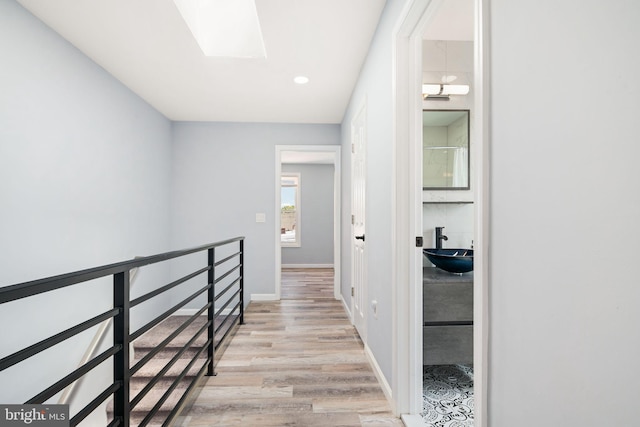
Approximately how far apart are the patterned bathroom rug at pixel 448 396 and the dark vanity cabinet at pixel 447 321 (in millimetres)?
216

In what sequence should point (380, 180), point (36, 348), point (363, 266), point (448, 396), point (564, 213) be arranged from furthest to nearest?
point (363, 266), point (380, 180), point (448, 396), point (36, 348), point (564, 213)

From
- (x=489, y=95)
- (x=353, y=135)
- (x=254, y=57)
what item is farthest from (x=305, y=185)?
(x=489, y=95)

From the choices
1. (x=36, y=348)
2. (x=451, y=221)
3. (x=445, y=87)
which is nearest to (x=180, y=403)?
(x=36, y=348)

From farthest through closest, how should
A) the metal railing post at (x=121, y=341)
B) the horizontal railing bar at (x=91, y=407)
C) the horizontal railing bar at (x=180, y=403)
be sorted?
the horizontal railing bar at (x=180, y=403)
the metal railing post at (x=121, y=341)
the horizontal railing bar at (x=91, y=407)

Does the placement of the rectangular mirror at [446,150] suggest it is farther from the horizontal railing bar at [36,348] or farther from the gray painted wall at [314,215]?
the gray painted wall at [314,215]

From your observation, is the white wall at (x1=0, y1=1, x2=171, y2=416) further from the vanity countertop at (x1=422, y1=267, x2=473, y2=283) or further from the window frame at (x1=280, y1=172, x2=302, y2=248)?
the window frame at (x1=280, y1=172, x2=302, y2=248)

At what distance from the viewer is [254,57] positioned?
8.39ft

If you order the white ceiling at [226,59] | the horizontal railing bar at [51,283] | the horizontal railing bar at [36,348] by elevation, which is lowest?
the horizontal railing bar at [36,348]

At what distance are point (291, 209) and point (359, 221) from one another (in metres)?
4.53

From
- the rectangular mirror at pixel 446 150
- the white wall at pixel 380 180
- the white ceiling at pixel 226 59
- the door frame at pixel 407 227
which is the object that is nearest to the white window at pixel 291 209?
the white ceiling at pixel 226 59

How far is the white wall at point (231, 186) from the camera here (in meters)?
4.26

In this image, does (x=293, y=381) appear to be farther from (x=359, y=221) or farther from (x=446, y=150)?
(x=446, y=150)

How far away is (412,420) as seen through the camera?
5.56 ft

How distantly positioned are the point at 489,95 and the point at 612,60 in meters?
0.35
